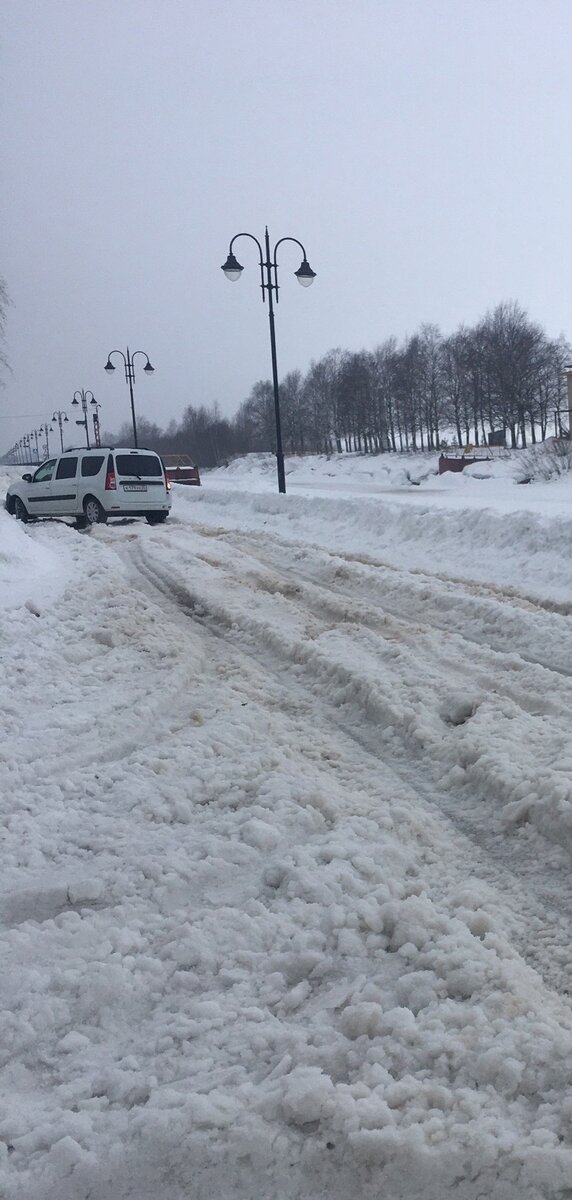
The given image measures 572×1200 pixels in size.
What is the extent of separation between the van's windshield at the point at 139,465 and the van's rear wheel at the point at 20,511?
12.8 ft

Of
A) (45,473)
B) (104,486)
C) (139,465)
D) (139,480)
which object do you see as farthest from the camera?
(45,473)

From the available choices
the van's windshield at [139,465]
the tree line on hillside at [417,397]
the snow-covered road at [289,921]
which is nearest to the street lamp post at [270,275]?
the van's windshield at [139,465]

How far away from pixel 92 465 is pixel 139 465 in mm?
1176

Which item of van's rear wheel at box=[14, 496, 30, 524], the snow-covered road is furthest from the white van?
the snow-covered road

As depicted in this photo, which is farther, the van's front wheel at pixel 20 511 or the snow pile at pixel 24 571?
the van's front wheel at pixel 20 511

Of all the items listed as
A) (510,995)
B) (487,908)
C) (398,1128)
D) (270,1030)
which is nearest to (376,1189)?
(398,1128)

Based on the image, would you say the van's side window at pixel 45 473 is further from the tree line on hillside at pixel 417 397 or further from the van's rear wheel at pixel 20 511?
the tree line on hillside at pixel 417 397

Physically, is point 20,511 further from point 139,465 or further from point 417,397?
point 417,397

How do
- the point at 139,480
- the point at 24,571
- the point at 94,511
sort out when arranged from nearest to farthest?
the point at 24,571 → the point at 139,480 → the point at 94,511

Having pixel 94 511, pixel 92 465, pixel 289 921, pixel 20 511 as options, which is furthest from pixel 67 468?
pixel 289 921

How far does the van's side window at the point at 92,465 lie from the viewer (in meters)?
18.8

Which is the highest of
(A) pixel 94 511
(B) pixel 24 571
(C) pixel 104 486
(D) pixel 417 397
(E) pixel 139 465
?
(D) pixel 417 397

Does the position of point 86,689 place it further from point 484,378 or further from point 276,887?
point 484,378

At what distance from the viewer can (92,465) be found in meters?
19.0
